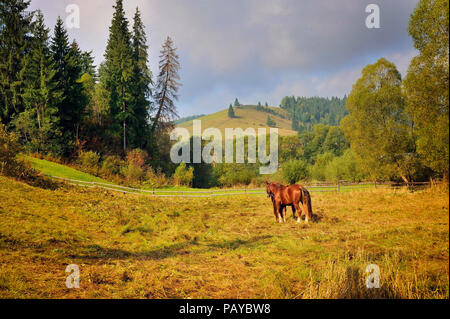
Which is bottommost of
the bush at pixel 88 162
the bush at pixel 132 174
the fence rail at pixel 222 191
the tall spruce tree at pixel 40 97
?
the fence rail at pixel 222 191

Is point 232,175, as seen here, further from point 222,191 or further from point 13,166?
point 13,166

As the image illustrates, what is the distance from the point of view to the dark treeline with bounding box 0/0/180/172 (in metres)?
26.5

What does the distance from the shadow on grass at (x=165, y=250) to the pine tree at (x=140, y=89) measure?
1163 inches

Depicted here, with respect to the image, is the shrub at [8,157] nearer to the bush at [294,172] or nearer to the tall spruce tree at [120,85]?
the tall spruce tree at [120,85]

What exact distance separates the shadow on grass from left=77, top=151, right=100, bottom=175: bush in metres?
21.7

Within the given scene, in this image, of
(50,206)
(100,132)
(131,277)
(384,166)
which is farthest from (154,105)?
(131,277)

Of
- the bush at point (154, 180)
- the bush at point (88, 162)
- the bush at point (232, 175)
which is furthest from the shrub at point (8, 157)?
the bush at point (232, 175)

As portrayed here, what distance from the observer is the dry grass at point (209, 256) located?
3.53 m

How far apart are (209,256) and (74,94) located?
1230 inches

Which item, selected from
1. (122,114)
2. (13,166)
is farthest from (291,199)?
(122,114)

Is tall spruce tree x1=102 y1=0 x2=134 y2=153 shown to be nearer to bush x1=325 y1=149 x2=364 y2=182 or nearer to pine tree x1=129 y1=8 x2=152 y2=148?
pine tree x1=129 y1=8 x2=152 y2=148

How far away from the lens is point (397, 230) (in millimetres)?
7664

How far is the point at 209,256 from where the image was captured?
6652 millimetres

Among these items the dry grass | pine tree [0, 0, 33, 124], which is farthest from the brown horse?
pine tree [0, 0, 33, 124]
